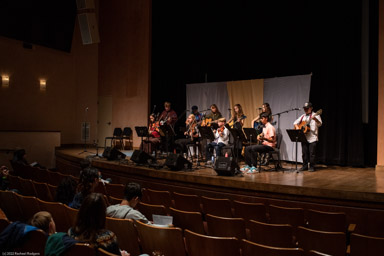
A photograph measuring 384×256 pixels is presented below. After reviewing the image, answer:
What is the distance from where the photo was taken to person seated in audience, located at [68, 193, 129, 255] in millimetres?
2293

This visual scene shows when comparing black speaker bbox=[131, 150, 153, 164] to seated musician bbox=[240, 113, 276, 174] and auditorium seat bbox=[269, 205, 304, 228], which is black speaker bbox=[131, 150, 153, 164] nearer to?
seated musician bbox=[240, 113, 276, 174]

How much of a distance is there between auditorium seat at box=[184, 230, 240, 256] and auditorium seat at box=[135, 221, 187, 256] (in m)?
0.09

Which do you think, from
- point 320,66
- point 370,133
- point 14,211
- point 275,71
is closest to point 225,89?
point 275,71

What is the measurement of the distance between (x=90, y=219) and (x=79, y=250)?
0.75ft

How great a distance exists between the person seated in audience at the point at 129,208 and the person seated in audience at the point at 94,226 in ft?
2.30

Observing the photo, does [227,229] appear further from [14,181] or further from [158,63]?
[158,63]

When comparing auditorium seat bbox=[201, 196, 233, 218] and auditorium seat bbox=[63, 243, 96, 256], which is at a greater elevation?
auditorium seat bbox=[63, 243, 96, 256]

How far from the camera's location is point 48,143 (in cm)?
1126

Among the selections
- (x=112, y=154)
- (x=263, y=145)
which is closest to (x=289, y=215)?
(x=263, y=145)

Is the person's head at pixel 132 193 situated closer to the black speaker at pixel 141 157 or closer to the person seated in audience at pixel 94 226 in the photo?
the person seated in audience at pixel 94 226

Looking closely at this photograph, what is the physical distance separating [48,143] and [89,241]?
32.5ft

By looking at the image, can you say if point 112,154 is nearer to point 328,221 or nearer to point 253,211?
point 253,211

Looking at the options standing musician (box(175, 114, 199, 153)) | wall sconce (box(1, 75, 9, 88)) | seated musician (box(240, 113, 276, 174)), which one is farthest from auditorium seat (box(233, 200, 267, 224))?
wall sconce (box(1, 75, 9, 88))

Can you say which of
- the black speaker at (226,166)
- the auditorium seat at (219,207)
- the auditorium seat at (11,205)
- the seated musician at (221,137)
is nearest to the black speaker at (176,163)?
the black speaker at (226,166)
